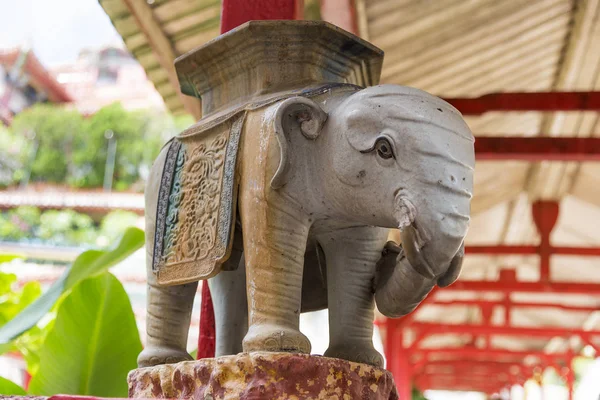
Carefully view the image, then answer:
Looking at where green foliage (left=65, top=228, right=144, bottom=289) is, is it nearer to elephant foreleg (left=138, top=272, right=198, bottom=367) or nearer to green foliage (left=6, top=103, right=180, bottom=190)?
elephant foreleg (left=138, top=272, right=198, bottom=367)

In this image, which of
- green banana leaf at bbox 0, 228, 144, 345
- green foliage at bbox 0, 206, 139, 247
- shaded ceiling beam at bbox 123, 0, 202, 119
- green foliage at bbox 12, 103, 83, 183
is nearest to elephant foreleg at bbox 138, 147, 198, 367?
green banana leaf at bbox 0, 228, 144, 345

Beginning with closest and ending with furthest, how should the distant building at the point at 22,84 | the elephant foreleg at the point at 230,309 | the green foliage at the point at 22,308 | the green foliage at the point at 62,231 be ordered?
the elephant foreleg at the point at 230,309 → the green foliage at the point at 22,308 → the green foliage at the point at 62,231 → the distant building at the point at 22,84

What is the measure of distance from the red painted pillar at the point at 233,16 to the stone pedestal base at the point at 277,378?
1.27 ft

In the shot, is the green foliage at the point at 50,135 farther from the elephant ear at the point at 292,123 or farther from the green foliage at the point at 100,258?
the elephant ear at the point at 292,123

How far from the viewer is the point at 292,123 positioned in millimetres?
878

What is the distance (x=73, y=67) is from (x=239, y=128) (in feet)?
66.3

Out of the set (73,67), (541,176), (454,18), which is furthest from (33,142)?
(454,18)

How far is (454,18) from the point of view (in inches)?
131

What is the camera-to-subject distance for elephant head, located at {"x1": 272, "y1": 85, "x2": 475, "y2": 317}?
2.54 ft

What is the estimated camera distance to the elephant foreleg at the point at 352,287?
0.93 m

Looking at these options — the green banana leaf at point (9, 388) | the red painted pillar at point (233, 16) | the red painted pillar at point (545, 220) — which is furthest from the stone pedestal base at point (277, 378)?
the red painted pillar at point (545, 220)

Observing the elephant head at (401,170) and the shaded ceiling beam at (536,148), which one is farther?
the shaded ceiling beam at (536,148)

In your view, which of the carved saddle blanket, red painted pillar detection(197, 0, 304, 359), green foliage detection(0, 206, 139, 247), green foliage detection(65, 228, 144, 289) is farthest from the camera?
green foliage detection(0, 206, 139, 247)

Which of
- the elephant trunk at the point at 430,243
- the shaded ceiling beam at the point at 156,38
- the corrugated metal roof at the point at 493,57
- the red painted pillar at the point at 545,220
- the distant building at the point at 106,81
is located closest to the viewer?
the elephant trunk at the point at 430,243
